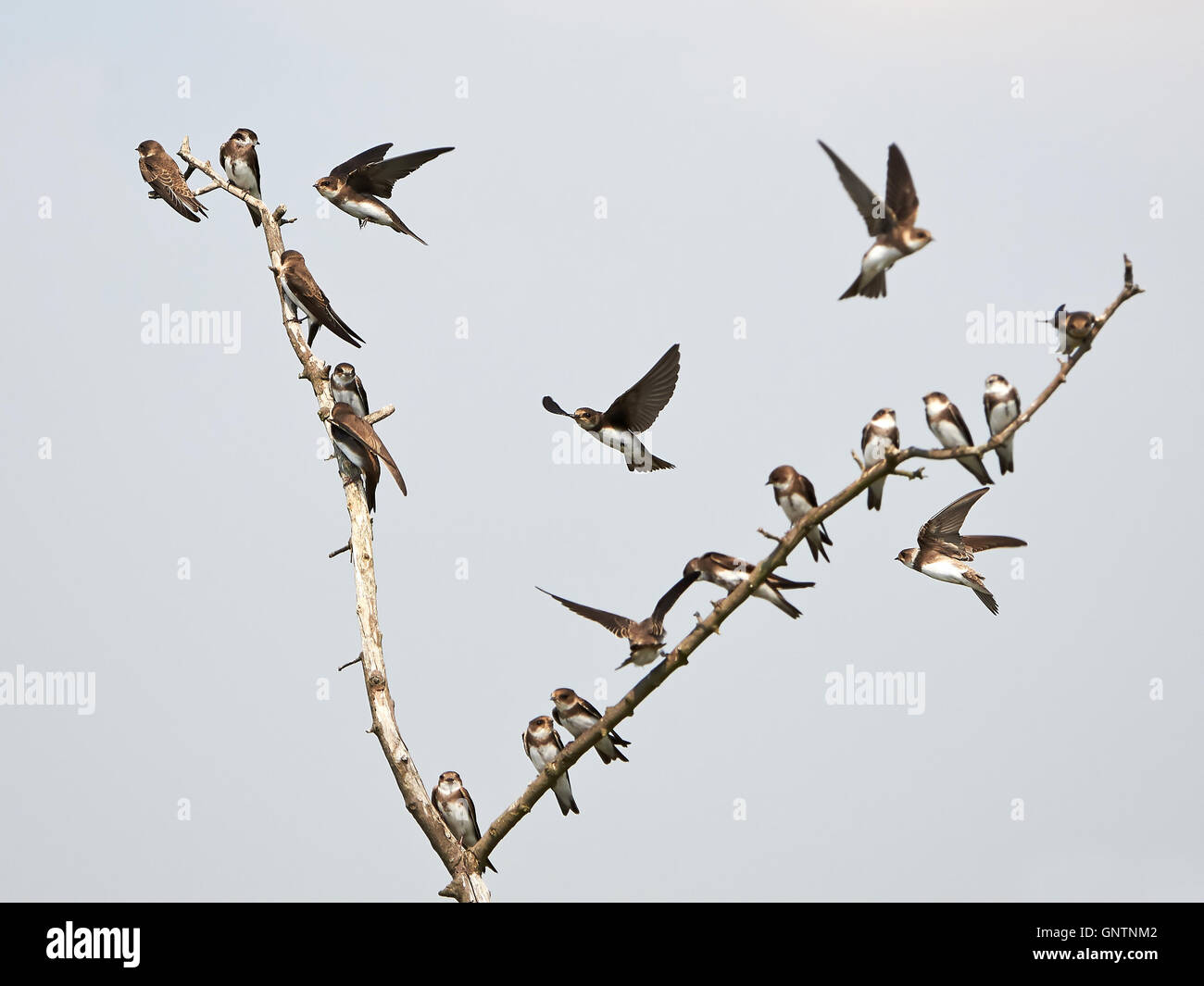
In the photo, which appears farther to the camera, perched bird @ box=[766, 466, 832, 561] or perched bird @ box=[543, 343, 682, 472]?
perched bird @ box=[543, 343, 682, 472]

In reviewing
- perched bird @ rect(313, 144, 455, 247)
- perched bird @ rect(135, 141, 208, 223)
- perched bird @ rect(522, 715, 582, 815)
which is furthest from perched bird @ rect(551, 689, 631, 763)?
perched bird @ rect(135, 141, 208, 223)

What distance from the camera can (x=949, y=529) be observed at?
8945 mm

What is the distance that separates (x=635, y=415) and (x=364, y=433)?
174 cm

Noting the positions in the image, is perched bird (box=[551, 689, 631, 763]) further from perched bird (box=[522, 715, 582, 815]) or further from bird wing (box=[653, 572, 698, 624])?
bird wing (box=[653, 572, 698, 624])

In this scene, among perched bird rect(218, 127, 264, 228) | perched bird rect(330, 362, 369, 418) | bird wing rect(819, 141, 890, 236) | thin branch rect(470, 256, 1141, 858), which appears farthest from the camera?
perched bird rect(218, 127, 264, 228)

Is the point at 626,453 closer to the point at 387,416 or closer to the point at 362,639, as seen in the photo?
the point at 387,416

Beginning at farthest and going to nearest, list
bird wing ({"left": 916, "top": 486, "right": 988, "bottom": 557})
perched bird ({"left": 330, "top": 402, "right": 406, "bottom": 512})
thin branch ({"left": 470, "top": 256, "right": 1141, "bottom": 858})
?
1. perched bird ({"left": 330, "top": 402, "right": 406, "bottom": 512})
2. bird wing ({"left": 916, "top": 486, "right": 988, "bottom": 557})
3. thin branch ({"left": 470, "top": 256, "right": 1141, "bottom": 858})

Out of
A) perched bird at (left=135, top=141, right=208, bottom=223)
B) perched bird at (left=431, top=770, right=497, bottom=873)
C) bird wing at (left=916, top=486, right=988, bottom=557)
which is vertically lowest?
perched bird at (left=431, top=770, right=497, bottom=873)

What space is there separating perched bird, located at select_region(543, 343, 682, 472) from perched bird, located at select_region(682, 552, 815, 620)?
1438 millimetres

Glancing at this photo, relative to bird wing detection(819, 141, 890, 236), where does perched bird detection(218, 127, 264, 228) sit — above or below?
above

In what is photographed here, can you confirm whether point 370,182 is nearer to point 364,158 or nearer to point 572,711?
point 364,158

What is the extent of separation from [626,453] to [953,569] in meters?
2.28

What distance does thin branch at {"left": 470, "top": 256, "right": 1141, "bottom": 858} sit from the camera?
6.29 meters

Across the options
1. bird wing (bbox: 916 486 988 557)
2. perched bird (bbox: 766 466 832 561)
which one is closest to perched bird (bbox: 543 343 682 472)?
perched bird (bbox: 766 466 832 561)
